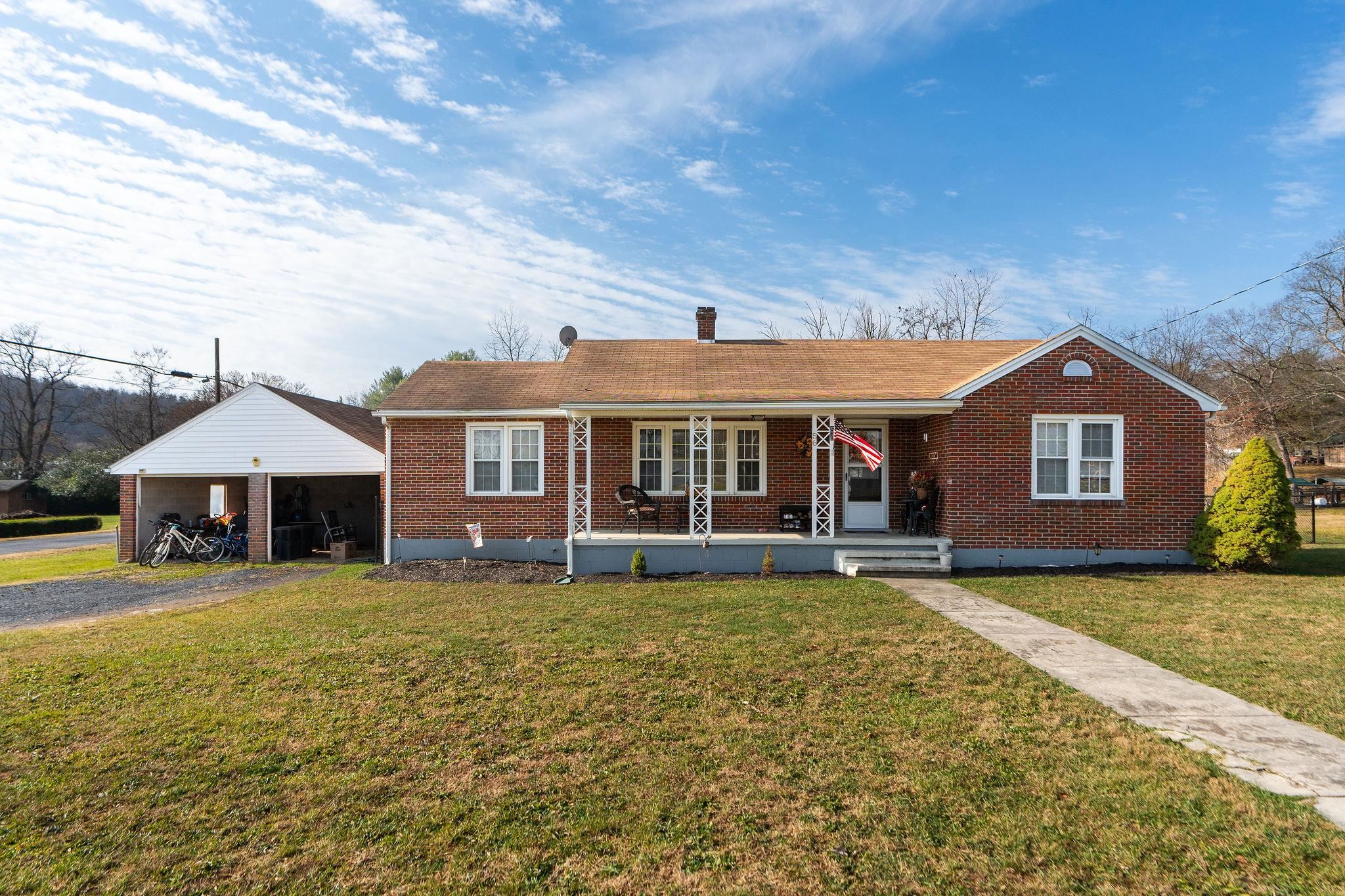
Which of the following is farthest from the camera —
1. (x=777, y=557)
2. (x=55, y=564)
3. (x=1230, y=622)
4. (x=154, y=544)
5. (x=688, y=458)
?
(x=55, y=564)

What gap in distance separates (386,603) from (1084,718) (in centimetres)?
865

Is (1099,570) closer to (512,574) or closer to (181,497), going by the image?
(512,574)

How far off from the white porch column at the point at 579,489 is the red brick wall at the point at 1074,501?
6.62 m

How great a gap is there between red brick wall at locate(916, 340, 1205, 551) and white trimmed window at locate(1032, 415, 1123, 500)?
0.48 ft

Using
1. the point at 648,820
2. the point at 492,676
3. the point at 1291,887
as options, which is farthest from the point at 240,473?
the point at 1291,887

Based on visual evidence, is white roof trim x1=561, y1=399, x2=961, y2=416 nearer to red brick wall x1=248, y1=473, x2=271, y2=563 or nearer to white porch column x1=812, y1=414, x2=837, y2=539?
white porch column x1=812, y1=414, x2=837, y2=539

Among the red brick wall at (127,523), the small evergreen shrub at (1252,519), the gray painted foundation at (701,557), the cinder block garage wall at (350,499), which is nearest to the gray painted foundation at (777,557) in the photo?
the gray painted foundation at (701,557)

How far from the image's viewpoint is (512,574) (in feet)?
38.9

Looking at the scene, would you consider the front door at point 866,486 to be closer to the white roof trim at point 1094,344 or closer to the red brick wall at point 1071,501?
the red brick wall at point 1071,501

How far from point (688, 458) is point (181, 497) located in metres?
14.0

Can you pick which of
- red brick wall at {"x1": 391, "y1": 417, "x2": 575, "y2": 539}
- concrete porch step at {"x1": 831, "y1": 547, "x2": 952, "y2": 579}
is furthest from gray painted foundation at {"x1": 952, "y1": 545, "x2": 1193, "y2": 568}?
red brick wall at {"x1": 391, "y1": 417, "x2": 575, "y2": 539}

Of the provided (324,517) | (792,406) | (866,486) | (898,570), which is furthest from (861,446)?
(324,517)

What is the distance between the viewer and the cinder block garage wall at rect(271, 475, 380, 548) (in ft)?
62.2

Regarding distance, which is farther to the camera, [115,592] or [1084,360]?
[1084,360]
